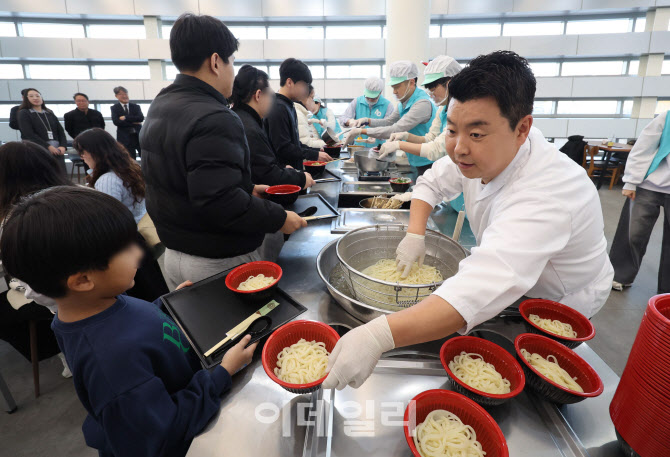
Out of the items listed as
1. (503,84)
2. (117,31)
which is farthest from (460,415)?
(117,31)

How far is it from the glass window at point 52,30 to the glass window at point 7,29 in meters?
0.23

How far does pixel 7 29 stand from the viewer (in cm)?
913

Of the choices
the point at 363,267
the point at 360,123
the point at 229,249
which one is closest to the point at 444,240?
the point at 363,267

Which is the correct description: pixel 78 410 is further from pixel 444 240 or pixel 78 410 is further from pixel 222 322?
pixel 444 240

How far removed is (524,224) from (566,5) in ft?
35.4

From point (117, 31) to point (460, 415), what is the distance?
12.6 meters

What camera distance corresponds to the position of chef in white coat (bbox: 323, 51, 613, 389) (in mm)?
867

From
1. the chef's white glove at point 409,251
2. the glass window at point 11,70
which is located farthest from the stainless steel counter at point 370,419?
the glass window at point 11,70

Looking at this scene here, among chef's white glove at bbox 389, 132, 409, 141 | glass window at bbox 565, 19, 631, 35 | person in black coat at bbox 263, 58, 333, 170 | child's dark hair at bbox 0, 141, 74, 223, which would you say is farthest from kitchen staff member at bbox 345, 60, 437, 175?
glass window at bbox 565, 19, 631, 35

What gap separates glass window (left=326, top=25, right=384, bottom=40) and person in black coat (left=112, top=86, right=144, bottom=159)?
5738mm

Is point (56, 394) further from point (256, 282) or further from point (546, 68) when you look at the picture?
point (546, 68)

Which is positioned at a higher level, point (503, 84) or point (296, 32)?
point (296, 32)

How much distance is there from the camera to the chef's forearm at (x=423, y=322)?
2.84ft

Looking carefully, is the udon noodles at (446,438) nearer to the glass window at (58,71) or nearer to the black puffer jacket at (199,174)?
the black puffer jacket at (199,174)
